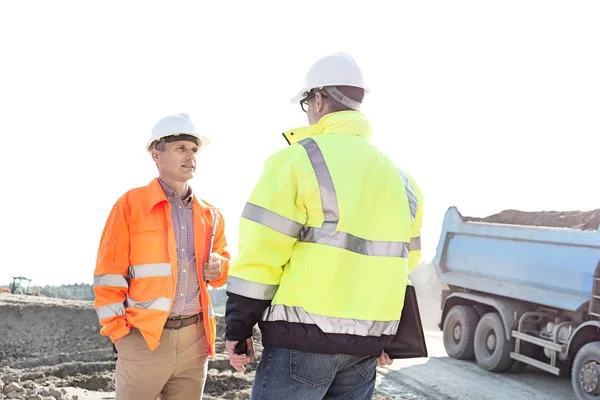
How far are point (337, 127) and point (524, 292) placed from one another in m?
7.46

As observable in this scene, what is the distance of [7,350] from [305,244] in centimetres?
975

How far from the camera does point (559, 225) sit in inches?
402

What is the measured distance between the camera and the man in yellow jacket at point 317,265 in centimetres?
277

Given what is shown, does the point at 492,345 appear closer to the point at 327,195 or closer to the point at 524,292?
the point at 524,292

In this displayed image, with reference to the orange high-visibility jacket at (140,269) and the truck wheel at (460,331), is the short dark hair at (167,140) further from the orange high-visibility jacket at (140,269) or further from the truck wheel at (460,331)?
the truck wheel at (460,331)

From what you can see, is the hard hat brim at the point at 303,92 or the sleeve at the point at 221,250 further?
the sleeve at the point at 221,250

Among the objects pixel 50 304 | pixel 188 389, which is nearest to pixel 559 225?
pixel 188 389

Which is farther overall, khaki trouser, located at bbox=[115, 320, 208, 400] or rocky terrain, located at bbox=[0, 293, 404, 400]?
rocky terrain, located at bbox=[0, 293, 404, 400]

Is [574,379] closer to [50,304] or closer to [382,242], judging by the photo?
[382,242]

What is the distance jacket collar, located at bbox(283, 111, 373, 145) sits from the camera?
2961 mm

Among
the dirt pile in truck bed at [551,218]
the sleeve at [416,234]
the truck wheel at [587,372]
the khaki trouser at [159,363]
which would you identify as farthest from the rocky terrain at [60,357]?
the sleeve at [416,234]

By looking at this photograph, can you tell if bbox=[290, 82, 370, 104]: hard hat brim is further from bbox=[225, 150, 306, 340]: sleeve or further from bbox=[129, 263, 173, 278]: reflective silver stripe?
bbox=[129, 263, 173, 278]: reflective silver stripe

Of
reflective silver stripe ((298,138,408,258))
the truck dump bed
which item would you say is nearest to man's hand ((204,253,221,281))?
reflective silver stripe ((298,138,408,258))

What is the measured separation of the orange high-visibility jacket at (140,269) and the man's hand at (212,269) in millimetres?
37
